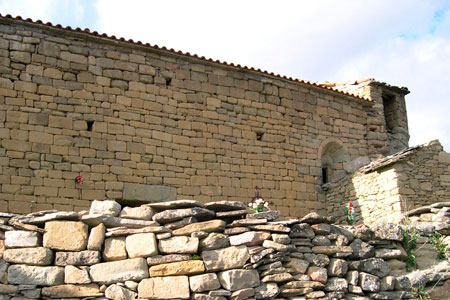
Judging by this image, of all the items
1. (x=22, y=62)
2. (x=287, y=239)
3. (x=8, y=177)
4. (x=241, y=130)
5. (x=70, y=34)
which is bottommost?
(x=287, y=239)

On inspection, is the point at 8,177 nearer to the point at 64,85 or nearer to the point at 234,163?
the point at 64,85

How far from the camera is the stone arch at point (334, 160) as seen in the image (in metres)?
15.1

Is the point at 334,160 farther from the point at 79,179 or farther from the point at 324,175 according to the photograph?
the point at 79,179

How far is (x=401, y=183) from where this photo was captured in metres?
12.5

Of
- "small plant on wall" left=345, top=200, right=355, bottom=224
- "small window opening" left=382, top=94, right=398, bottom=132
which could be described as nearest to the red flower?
"small plant on wall" left=345, top=200, right=355, bottom=224

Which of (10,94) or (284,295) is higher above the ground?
(10,94)

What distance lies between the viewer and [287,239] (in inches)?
282

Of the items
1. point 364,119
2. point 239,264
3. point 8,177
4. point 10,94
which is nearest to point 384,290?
point 239,264

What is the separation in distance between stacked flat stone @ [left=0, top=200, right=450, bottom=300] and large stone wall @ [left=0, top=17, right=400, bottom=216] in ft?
14.3

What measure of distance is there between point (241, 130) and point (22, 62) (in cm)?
515

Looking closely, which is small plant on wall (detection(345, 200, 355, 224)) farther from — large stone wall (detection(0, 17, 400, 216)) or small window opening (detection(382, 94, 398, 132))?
small window opening (detection(382, 94, 398, 132))

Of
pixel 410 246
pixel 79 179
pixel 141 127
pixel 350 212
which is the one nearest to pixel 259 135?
pixel 350 212

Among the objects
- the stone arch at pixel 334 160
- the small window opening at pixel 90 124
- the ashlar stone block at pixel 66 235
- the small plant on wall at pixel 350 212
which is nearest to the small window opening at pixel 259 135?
the stone arch at pixel 334 160

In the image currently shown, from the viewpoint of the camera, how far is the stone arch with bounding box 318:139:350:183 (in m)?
15.1
